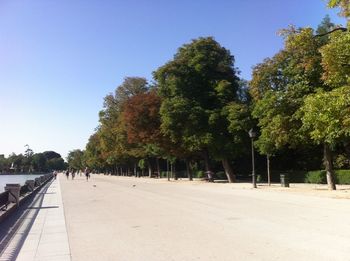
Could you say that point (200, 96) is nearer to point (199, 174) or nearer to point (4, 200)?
point (199, 174)

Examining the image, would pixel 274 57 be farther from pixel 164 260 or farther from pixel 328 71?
pixel 164 260

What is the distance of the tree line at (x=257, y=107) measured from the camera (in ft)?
81.1

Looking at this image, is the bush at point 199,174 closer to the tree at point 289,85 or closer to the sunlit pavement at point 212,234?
the tree at point 289,85

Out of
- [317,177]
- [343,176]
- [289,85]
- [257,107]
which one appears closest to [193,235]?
[289,85]

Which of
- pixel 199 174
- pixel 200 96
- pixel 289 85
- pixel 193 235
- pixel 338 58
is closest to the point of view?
pixel 193 235

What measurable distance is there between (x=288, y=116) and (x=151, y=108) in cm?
3074

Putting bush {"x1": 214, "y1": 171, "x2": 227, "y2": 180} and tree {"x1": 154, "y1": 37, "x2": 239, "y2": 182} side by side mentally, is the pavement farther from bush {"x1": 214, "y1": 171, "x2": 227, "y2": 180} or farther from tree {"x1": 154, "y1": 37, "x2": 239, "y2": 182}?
bush {"x1": 214, "y1": 171, "x2": 227, "y2": 180}

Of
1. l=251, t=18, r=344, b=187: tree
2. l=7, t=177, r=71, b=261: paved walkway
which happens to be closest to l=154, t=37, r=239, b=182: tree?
l=251, t=18, r=344, b=187: tree

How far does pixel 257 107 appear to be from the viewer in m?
36.6

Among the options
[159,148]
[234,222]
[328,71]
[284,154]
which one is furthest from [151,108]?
[234,222]

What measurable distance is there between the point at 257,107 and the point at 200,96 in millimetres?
16026

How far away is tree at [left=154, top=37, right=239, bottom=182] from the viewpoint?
4912 cm

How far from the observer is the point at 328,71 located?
2472 centimetres

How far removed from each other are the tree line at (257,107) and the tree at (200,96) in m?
0.10
